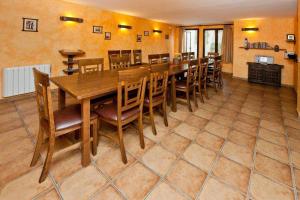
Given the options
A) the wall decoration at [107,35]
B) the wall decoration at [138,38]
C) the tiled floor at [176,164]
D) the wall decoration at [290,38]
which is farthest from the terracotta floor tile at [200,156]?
the wall decoration at [290,38]

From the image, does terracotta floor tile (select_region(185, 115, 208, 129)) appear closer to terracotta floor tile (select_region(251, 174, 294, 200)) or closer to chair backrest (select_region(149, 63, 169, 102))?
chair backrest (select_region(149, 63, 169, 102))

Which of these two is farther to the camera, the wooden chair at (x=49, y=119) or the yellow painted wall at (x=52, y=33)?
the yellow painted wall at (x=52, y=33)

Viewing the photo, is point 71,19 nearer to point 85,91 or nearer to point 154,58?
point 154,58

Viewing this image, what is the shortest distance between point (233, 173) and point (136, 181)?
980 mm

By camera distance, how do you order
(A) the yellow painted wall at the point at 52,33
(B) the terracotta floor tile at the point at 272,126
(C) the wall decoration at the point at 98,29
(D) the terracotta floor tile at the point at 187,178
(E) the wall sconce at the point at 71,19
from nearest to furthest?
(D) the terracotta floor tile at the point at 187,178, (B) the terracotta floor tile at the point at 272,126, (A) the yellow painted wall at the point at 52,33, (E) the wall sconce at the point at 71,19, (C) the wall decoration at the point at 98,29

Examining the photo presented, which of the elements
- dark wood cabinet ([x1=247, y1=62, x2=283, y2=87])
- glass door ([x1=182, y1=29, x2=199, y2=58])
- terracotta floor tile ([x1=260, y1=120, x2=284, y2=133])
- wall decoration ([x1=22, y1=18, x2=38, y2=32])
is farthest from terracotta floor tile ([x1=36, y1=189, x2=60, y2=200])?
glass door ([x1=182, y1=29, x2=199, y2=58])

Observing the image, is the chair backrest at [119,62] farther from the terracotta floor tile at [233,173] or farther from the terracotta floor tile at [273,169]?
the terracotta floor tile at [273,169]

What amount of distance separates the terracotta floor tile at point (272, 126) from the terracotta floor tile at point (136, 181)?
216 centimetres

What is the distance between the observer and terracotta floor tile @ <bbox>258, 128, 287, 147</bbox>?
2.44 m

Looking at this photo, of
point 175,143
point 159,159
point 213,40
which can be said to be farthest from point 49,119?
point 213,40

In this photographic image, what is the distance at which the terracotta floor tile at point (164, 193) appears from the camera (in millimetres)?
1536

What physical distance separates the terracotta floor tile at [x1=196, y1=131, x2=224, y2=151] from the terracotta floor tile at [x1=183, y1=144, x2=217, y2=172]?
98mm

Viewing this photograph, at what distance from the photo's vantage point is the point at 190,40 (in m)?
9.52

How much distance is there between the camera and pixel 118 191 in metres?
1.59
